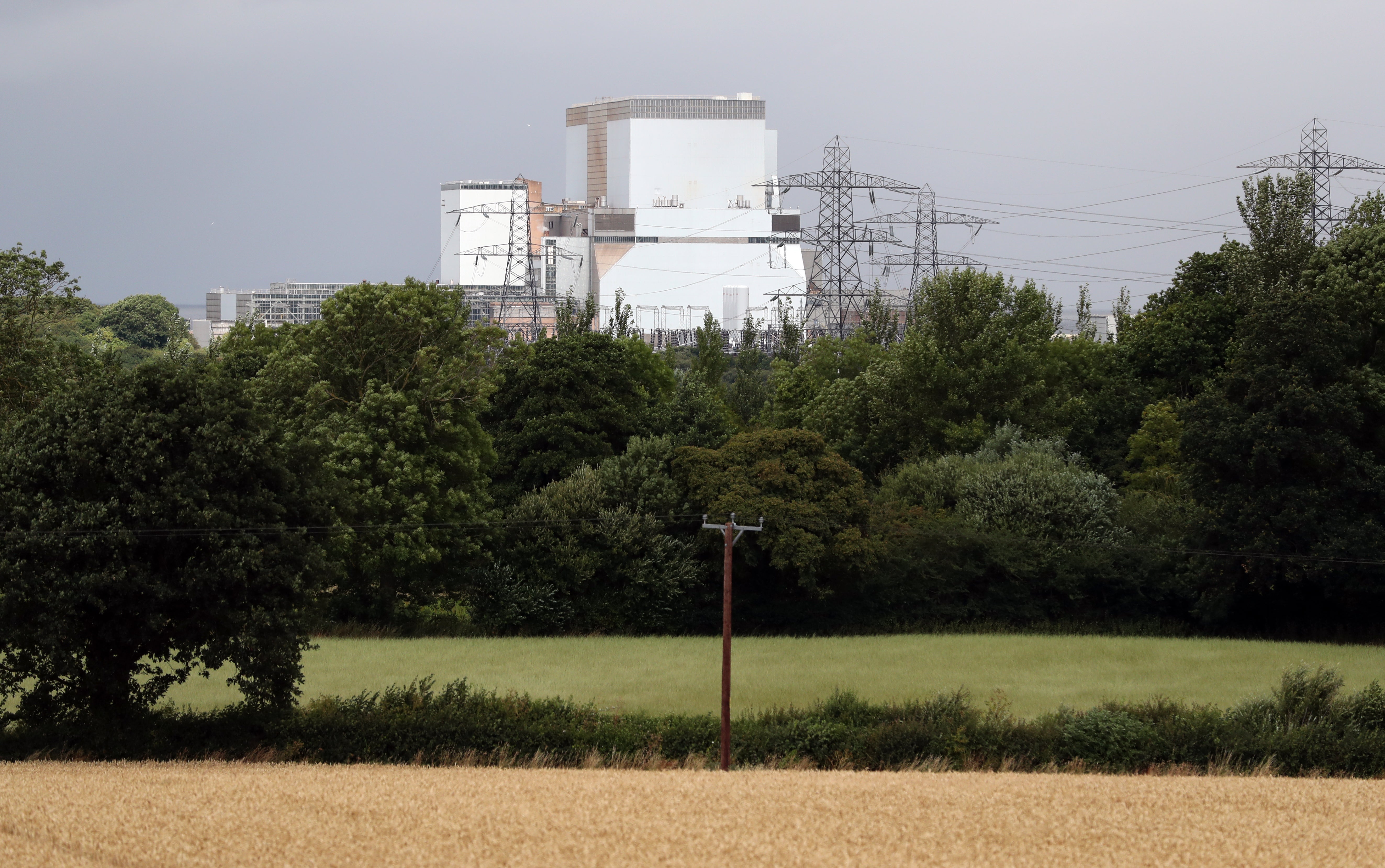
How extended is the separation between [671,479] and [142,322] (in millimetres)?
160309

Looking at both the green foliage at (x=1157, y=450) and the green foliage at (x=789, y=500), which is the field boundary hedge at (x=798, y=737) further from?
the green foliage at (x=1157, y=450)

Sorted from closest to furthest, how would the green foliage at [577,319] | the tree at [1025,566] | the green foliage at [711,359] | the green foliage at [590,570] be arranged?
the green foliage at [590,570]
the tree at [1025,566]
the green foliage at [577,319]
the green foliage at [711,359]

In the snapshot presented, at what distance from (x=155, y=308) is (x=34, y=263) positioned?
164 metres

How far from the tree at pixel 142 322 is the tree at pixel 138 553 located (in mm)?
158885

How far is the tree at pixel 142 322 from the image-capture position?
180 metres

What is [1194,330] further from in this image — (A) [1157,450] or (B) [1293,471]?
(B) [1293,471]

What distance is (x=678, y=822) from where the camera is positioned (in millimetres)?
16234

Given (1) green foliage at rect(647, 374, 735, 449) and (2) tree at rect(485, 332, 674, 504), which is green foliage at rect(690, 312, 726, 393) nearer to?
(1) green foliage at rect(647, 374, 735, 449)

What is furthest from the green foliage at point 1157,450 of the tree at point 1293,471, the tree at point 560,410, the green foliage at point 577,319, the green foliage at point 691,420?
the green foliage at point 577,319

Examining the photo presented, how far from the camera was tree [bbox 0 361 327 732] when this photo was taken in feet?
80.9

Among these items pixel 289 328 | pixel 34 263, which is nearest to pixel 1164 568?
pixel 289 328

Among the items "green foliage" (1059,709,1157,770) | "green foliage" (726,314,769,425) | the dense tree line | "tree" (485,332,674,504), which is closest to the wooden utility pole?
"green foliage" (1059,709,1157,770)

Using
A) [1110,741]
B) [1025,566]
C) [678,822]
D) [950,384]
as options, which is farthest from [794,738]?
[950,384]

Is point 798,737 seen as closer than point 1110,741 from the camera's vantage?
No
